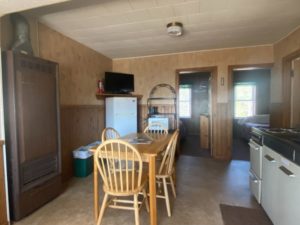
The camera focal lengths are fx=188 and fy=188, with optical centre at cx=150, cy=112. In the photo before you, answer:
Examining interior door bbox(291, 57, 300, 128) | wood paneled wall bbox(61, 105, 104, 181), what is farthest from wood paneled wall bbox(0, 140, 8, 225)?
interior door bbox(291, 57, 300, 128)

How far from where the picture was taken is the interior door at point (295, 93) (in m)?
3.02

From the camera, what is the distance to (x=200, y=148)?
17.2ft

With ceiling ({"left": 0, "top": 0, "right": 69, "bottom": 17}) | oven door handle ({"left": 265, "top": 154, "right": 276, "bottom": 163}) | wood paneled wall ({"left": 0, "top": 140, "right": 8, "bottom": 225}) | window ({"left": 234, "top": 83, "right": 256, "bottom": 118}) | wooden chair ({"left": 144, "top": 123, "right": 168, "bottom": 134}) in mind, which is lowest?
wood paneled wall ({"left": 0, "top": 140, "right": 8, "bottom": 225})

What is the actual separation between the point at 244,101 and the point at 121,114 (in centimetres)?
563

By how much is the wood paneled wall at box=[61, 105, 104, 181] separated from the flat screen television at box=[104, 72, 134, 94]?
0.49 m

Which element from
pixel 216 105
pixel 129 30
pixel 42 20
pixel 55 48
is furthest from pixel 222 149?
pixel 42 20

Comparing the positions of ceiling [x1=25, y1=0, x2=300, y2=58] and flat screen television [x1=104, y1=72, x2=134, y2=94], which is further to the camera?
flat screen television [x1=104, y1=72, x2=134, y2=94]

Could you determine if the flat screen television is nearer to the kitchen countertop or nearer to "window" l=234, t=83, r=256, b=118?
the kitchen countertop

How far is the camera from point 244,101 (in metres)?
7.52

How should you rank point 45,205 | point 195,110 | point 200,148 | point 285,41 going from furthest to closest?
point 195,110 → point 200,148 → point 285,41 → point 45,205

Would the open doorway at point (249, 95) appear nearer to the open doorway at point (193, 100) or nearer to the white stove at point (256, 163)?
the open doorway at point (193, 100)

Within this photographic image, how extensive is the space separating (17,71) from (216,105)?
3544mm

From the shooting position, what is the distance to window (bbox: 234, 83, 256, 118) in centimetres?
747

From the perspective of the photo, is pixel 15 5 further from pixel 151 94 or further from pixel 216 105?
pixel 216 105
